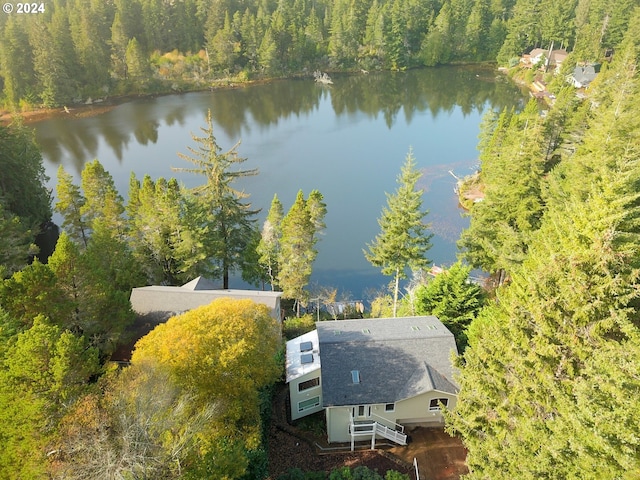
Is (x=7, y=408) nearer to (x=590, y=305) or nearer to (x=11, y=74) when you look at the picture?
(x=590, y=305)

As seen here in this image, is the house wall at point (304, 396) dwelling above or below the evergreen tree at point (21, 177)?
below

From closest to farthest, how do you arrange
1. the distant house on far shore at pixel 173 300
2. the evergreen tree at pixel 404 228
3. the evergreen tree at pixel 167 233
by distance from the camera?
the evergreen tree at pixel 404 228 < the distant house on far shore at pixel 173 300 < the evergreen tree at pixel 167 233

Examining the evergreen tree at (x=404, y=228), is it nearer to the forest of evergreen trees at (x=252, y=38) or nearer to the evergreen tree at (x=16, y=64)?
the evergreen tree at (x=16, y=64)

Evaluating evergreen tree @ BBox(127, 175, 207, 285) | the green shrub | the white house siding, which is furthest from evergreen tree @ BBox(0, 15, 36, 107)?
the white house siding

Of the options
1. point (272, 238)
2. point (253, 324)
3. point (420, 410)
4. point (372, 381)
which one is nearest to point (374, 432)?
point (372, 381)

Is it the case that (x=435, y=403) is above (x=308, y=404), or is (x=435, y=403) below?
above

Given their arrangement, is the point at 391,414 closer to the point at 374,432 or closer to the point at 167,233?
the point at 374,432

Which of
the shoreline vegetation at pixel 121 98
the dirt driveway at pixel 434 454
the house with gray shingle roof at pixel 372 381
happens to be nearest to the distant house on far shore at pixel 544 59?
the shoreline vegetation at pixel 121 98
